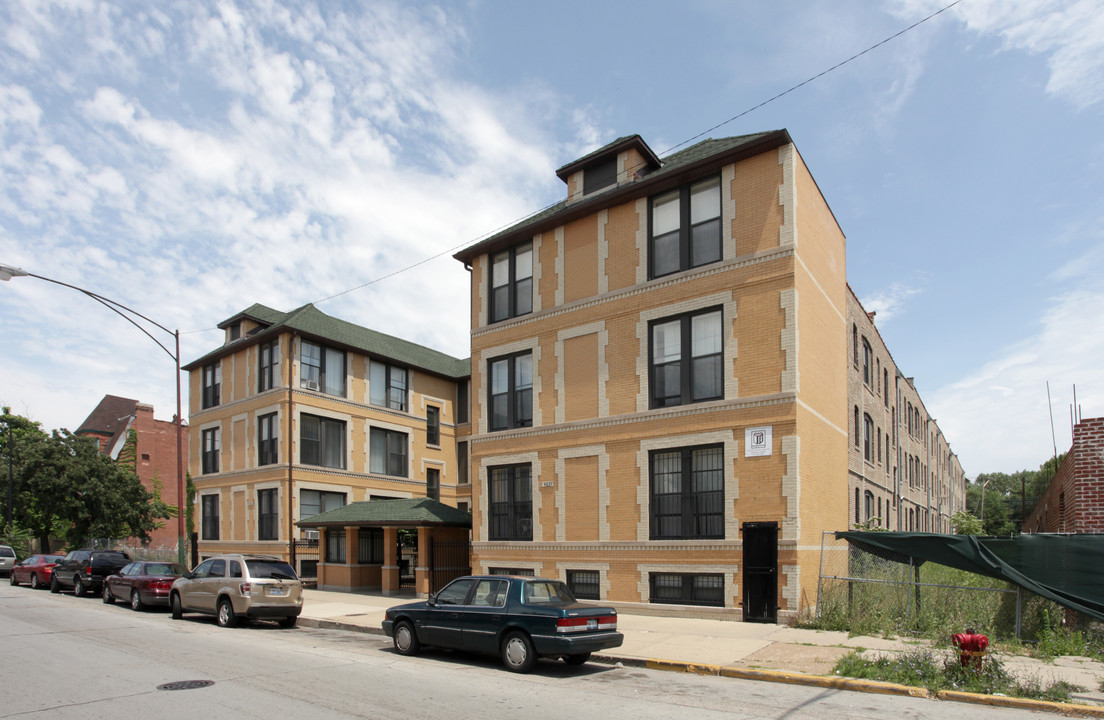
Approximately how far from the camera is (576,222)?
22.3 meters

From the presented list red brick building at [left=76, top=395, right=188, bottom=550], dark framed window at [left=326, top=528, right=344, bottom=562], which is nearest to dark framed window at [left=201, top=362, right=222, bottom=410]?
dark framed window at [left=326, top=528, right=344, bottom=562]

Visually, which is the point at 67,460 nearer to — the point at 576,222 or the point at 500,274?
the point at 500,274

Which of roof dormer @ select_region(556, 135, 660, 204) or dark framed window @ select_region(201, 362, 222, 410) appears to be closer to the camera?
roof dormer @ select_region(556, 135, 660, 204)

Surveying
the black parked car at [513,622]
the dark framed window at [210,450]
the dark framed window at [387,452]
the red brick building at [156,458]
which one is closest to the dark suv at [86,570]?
the dark framed window at [210,450]

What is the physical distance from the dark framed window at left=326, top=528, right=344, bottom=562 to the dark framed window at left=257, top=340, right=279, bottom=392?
8.22 m

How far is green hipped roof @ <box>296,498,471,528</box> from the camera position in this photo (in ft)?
79.9

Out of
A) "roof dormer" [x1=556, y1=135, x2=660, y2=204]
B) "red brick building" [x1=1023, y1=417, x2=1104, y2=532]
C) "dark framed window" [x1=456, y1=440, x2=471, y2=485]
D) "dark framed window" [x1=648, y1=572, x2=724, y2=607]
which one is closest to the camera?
"red brick building" [x1=1023, y1=417, x2=1104, y2=532]

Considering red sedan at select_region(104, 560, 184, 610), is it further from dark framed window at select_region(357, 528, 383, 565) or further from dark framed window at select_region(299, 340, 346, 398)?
dark framed window at select_region(299, 340, 346, 398)

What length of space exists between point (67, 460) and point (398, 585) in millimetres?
28275

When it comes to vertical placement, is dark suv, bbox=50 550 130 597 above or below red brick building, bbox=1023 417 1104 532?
below

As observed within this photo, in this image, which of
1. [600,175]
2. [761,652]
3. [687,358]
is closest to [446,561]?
[687,358]

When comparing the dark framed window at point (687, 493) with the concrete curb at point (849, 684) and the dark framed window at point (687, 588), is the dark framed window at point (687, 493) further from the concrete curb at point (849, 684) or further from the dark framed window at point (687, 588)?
the concrete curb at point (849, 684)

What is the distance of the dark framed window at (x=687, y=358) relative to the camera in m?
19.1

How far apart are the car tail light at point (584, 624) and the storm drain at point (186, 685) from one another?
4842 mm
